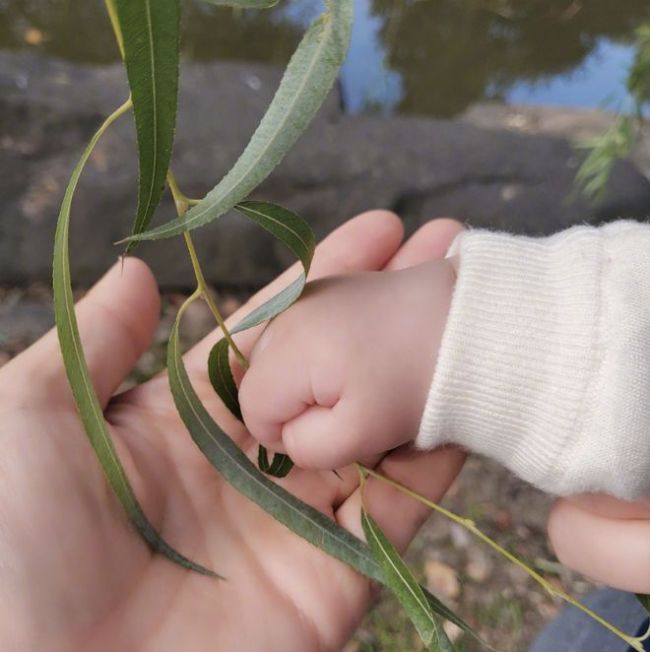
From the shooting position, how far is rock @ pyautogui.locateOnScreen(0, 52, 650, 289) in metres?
1.78

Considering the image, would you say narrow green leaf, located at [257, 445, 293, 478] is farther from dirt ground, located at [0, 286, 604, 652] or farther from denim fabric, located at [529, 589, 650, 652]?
dirt ground, located at [0, 286, 604, 652]

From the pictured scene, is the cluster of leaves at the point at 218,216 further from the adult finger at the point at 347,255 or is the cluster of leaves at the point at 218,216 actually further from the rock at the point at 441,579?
the rock at the point at 441,579

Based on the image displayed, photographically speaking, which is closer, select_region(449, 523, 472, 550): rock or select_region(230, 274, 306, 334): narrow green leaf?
select_region(230, 274, 306, 334): narrow green leaf

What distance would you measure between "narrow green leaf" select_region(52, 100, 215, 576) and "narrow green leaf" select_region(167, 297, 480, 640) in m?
0.09

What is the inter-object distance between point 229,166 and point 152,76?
132 cm

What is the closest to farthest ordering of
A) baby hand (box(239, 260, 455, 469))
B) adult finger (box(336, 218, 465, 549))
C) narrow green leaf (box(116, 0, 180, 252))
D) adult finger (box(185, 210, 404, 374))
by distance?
narrow green leaf (box(116, 0, 180, 252)) < baby hand (box(239, 260, 455, 469)) < adult finger (box(336, 218, 465, 549)) < adult finger (box(185, 210, 404, 374))

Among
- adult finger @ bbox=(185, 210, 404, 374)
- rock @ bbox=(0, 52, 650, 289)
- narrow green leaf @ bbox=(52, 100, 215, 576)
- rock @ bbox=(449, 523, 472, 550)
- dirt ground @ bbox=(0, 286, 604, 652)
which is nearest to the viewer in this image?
narrow green leaf @ bbox=(52, 100, 215, 576)

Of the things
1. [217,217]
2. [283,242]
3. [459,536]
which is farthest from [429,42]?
[217,217]

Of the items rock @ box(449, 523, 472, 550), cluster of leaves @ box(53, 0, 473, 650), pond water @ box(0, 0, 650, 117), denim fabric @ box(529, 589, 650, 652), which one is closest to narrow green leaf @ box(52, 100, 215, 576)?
cluster of leaves @ box(53, 0, 473, 650)

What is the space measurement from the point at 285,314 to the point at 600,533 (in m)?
0.45

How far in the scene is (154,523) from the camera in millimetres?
859

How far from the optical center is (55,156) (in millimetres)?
1817

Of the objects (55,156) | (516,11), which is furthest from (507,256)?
A: (516,11)

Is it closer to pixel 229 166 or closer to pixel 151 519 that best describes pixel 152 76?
pixel 151 519
